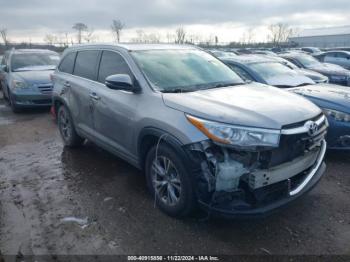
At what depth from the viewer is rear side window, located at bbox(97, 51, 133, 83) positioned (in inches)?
162

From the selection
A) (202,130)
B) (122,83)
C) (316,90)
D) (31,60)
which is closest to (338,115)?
(316,90)

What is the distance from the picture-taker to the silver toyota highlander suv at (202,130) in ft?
9.44

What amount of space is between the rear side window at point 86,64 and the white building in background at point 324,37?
64.6m

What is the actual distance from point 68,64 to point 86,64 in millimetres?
795

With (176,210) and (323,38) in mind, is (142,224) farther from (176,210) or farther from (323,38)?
(323,38)

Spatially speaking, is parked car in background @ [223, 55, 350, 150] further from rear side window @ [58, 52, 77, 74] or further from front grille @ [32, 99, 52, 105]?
front grille @ [32, 99, 52, 105]

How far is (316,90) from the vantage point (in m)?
5.41

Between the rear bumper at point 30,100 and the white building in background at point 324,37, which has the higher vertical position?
the white building in background at point 324,37

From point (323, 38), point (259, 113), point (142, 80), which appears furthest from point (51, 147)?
point (323, 38)

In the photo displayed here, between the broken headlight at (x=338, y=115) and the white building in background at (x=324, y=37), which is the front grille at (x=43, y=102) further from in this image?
the white building in background at (x=324, y=37)

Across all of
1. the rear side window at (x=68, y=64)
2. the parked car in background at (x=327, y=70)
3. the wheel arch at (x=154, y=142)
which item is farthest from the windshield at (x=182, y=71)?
the parked car in background at (x=327, y=70)

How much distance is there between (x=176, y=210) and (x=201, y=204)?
1.43 feet

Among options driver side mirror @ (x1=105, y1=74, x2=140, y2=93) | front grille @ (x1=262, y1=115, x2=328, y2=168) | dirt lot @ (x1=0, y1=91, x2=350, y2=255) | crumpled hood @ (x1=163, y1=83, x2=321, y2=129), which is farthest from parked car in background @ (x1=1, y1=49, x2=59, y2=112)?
front grille @ (x1=262, y1=115, x2=328, y2=168)

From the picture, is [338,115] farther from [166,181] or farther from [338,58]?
[338,58]
